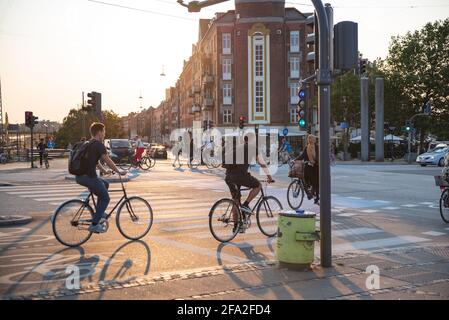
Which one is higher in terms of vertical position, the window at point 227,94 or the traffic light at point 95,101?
the window at point 227,94

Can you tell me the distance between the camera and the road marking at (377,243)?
8133mm

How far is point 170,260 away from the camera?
23.5ft

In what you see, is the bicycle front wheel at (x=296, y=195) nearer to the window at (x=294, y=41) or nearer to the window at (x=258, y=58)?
the window at (x=258, y=58)

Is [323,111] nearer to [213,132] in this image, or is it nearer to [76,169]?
[76,169]

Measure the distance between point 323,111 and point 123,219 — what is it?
12.7 feet

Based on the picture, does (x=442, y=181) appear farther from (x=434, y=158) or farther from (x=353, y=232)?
(x=434, y=158)

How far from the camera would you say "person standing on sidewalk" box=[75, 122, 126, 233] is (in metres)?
8.13

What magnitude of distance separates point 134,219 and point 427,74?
56505 mm

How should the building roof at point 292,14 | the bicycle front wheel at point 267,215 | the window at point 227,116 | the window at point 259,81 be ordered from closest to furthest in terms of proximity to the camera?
the bicycle front wheel at point 267,215 < the window at point 259,81 < the building roof at point 292,14 < the window at point 227,116

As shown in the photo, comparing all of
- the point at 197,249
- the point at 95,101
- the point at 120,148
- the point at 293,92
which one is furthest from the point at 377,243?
the point at 293,92

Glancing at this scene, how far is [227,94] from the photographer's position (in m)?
68.1

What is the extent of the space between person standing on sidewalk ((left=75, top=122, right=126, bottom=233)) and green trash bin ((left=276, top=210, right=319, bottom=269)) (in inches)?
119

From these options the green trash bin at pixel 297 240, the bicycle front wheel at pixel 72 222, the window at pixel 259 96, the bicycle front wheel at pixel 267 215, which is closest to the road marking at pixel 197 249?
the green trash bin at pixel 297 240

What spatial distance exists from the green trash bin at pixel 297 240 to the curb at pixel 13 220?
19.1 ft
